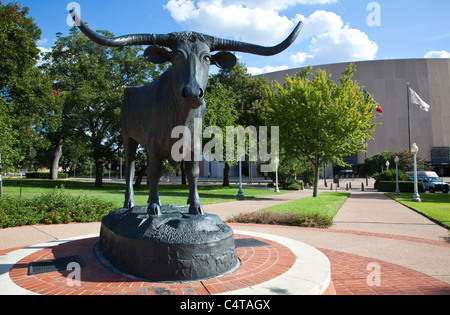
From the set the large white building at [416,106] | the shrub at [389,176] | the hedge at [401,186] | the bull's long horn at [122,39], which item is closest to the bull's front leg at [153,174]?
the bull's long horn at [122,39]

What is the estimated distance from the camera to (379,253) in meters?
5.97

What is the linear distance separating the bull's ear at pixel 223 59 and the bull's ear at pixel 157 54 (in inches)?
23.7

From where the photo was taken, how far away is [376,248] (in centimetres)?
642

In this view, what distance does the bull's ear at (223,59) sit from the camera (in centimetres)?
391

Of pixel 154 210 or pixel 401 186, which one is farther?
pixel 401 186

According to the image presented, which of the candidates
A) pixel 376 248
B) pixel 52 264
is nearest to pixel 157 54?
pixel 52 264

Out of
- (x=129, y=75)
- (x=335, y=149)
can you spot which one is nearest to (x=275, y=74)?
(x=129, y=75)

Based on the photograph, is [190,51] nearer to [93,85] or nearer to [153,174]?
[153,174]

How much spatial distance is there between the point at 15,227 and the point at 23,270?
6.13m

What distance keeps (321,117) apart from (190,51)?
17730 mm

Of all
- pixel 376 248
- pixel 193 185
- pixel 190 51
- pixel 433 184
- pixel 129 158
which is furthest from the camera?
pixel 433 184

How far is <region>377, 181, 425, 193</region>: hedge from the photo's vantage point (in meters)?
28.7

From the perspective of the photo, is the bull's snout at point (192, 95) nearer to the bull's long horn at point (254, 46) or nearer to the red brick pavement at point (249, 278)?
the bull's long horn at point (254, 46)
